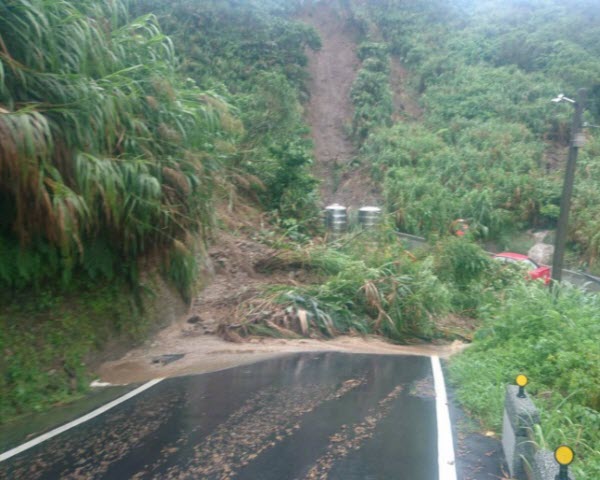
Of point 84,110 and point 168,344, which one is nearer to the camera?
point 84,110

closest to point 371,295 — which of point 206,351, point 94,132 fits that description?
point 206,351

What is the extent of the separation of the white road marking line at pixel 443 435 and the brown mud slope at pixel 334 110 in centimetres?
2473

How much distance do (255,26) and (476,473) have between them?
39.4 metres

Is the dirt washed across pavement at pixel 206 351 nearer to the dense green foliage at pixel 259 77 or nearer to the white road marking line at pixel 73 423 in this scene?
the white road marking line at pixel 73 423

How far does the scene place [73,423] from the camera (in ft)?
24.7

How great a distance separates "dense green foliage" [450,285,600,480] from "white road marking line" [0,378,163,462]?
435cm

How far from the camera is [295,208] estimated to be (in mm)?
23484

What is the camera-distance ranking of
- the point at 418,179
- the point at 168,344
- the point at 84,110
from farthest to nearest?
1. the point at 418,179
2. the point at 168,344
3. the point at 84,110

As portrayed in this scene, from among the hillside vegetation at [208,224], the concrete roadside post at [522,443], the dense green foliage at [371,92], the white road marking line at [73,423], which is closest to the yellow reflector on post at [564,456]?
the concrete roadside post at [522,443]

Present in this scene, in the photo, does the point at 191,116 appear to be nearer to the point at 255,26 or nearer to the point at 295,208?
the point at 295,208

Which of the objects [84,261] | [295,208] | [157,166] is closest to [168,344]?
[84,261]

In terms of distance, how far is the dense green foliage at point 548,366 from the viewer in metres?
5.79

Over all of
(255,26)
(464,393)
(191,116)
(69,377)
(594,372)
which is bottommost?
(69,377)

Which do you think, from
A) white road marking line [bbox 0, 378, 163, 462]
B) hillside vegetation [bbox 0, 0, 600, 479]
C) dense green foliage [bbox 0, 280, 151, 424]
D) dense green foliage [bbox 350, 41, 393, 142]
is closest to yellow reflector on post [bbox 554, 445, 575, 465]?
hillside vegetation [bbox 0, 0, 600, 479]
